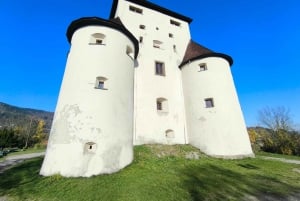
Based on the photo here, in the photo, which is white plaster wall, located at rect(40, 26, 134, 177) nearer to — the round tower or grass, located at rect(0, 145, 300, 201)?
grass, located at rect(0, 145, 300, 201)

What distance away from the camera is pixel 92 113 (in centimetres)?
961

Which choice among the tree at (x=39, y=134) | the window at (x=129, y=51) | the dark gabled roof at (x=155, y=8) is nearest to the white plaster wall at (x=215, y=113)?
the window at (x=129, y=51)

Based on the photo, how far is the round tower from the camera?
14.4 metres

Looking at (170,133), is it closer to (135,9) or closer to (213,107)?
(213,107)

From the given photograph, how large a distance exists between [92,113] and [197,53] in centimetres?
1355

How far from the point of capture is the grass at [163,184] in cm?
651

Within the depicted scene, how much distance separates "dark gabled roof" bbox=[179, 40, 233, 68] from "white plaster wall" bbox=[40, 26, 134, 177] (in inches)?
327

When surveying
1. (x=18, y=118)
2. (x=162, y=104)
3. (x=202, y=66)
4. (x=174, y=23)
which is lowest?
(x=162, y=104)

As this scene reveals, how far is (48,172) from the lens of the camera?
8602 millimetres

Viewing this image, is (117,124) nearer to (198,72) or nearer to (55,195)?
(55,195)

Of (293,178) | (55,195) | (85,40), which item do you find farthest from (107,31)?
(293,178)

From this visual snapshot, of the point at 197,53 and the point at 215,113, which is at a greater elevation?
the point at 197,53

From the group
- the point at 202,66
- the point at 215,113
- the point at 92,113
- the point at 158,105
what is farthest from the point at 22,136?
the point at 215,113

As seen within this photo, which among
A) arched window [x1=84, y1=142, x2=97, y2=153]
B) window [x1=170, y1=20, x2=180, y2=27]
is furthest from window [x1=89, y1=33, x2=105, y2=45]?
window [x1=170, y1=20, x2=180, y2=27]
